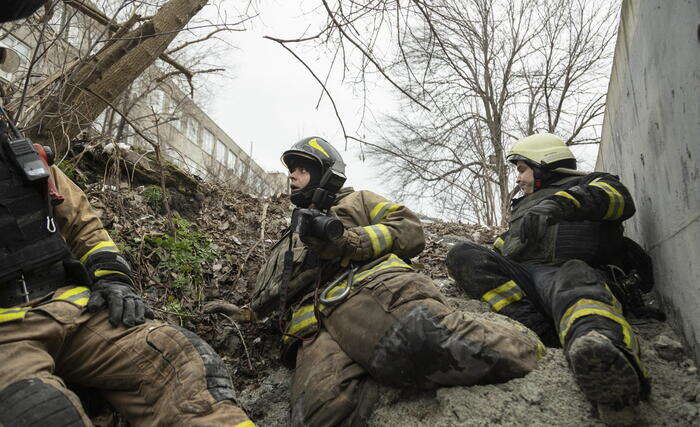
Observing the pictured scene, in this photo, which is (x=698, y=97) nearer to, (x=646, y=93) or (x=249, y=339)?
(x=646, y=93)

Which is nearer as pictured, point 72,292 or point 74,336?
point 74,336

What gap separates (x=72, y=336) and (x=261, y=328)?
1.55 meters

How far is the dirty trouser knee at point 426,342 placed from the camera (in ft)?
7.42

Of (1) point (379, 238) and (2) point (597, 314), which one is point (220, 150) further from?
(2) point (597, 314)

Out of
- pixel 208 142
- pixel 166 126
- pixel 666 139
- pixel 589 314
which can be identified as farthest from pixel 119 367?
pixel 208 142

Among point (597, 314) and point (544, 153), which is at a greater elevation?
point (544, 153)

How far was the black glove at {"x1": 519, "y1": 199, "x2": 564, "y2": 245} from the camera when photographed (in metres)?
2.70

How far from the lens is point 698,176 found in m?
1.89

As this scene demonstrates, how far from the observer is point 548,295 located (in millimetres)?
2803

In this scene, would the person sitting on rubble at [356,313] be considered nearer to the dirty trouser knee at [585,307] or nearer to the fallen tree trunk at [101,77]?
the dirty trouser knee at [585,307]

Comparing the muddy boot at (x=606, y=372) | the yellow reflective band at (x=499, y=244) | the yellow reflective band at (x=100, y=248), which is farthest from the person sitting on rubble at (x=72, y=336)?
the yellow reflective band at (x=499, y=244)

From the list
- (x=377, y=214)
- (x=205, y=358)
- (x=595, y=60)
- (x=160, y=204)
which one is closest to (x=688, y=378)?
(x=377, y=214)

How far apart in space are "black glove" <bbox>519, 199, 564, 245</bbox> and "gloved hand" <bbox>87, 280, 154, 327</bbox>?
2.27 m

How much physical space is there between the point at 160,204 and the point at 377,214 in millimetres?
2685
